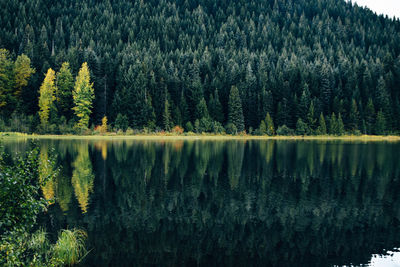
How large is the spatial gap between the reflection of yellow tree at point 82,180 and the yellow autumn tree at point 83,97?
60.1 meters

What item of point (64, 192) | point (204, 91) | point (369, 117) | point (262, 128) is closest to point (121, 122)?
point (204, 91)

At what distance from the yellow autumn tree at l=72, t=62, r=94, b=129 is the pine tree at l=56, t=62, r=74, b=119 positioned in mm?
2788

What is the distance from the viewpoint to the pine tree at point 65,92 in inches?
4171

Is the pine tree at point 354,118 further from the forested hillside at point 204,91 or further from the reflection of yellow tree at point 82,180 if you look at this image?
the reflection of yellow tree at point 82,180

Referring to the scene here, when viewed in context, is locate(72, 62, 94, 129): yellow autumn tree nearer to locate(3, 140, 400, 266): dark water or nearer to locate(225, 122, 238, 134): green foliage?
locate(225, 122, 238, 134): green foliage

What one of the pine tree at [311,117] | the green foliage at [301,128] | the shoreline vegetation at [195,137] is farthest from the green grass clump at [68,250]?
the pine tree at [311,117]

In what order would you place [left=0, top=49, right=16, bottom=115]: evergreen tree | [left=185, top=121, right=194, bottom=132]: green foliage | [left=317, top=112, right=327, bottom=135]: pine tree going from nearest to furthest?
[left=0, top=49, right=16, bottom=115]: evergreen tree
[left=185, top=121, right=194, bottom=132]: green foliage
[left=317, top=112, right=327, bottom=135]: pine tree

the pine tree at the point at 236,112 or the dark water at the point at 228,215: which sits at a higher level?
the pine tree at the point at 236,112

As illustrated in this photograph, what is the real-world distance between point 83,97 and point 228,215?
3498 inches

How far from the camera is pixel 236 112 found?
113 metres

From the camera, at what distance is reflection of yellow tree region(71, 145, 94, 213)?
24.8 metres

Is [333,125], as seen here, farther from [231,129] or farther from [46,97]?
[46,97]

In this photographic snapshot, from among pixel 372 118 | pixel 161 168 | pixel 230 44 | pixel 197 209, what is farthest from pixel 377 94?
pixel 197 209

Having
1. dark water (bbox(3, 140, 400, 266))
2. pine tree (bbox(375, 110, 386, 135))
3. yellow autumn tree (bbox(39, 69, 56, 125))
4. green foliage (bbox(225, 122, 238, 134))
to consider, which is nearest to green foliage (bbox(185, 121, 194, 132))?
green foliage (bbox(225, 122, 238, 134))
